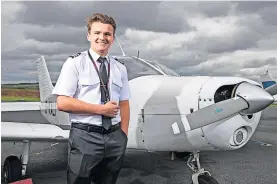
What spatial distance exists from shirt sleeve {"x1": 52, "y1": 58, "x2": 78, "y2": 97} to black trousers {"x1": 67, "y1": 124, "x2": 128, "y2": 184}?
32cm

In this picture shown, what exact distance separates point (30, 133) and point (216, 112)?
321 centimetres

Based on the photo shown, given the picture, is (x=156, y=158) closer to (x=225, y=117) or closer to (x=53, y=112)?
(x=53, y=112)

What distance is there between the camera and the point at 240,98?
3.40 m

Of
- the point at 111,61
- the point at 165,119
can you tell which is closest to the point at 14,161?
the point at 165,119

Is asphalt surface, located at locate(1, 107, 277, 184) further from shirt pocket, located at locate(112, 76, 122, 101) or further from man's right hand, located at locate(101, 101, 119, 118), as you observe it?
man's right hand, located at locate(101, 101, 119, 118)

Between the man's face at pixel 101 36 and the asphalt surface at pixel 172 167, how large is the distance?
2.93 metres

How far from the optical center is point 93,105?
7.84ft

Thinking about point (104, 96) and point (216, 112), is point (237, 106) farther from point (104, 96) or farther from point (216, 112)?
point (104, 96)

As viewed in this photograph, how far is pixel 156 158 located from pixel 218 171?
1.61 m

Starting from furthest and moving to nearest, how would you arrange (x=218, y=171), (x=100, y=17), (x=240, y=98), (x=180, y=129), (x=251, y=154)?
(x=251, y=154) → (x=218, y=171) → (x=180, y=129) → (x=240, y=98) → (x=100, y=17)

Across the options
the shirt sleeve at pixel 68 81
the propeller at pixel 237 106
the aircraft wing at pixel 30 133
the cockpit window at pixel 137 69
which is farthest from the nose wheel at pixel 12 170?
the shirt sleeve at pixel 68 81

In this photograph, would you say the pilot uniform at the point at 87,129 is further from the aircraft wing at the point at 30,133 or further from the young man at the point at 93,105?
the aircraft wing at the point at 30,133

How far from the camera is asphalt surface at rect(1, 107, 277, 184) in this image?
572 cm

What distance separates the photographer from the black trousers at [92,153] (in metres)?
2.47
